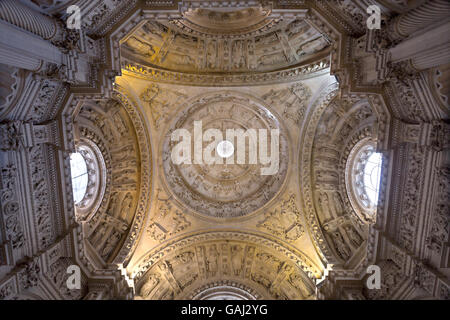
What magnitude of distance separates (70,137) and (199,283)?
10.5 meters

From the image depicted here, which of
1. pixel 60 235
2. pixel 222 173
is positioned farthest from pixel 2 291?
pixel 222 173

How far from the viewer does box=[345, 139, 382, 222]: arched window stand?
1155cm

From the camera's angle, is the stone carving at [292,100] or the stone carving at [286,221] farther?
the stone carving at [286,221]

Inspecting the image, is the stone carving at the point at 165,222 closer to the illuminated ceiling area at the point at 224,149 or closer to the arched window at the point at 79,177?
the illuminated ceiling area at the point at 224,149

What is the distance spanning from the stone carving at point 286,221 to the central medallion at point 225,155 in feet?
2.59

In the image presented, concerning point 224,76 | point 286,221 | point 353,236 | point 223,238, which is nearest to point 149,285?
point 223,238

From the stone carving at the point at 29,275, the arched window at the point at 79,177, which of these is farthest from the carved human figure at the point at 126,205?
the stone carving at the point at 29,275

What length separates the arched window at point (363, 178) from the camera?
11.5 metres

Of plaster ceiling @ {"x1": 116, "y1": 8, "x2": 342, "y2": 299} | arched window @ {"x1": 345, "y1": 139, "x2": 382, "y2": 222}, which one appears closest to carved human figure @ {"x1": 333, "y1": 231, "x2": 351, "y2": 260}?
plaster ceiling @ {"x1": 116, "y1": 8, "x2": 342, "y2": 299}

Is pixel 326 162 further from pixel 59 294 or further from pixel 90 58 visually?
pixel 59 294

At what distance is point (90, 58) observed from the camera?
8477mm

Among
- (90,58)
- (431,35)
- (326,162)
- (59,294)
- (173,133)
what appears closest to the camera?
(431,35)

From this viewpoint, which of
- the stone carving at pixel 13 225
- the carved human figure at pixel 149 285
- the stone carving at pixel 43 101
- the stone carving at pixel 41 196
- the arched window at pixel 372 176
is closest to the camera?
the stone carving at pixel 13 225

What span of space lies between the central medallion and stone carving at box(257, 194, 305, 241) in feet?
2.59
